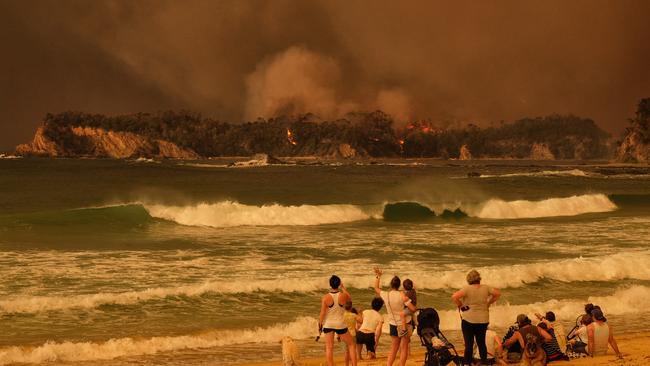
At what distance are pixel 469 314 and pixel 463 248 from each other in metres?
17.5

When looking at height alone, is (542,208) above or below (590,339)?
above

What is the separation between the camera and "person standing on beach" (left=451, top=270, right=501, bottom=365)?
10.9 metres

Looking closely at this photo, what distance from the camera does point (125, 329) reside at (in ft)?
48.8

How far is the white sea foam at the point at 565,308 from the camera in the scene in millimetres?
15938

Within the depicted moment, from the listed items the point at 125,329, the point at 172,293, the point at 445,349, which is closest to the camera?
the point at 445,349

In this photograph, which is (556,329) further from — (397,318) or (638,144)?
(638,144)

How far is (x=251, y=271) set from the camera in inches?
874

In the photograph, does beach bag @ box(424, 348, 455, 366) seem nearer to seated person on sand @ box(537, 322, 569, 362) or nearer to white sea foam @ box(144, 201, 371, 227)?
seated person on sand @ box(537, 322, 569, 362)

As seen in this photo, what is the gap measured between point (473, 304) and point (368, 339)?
233 centimetres

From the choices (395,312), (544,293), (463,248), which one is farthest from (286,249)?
(395,312)

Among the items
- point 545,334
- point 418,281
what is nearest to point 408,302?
point 545,334

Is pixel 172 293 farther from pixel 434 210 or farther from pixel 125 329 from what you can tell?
pixel 434 210

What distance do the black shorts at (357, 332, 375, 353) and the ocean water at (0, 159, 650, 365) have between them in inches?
47.3

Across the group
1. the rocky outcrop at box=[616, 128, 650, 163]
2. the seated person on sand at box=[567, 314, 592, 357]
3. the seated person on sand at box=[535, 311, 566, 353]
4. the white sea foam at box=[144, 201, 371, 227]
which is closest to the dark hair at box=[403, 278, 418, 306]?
the seated person on sand at box=[535, 311, 566, 353]
